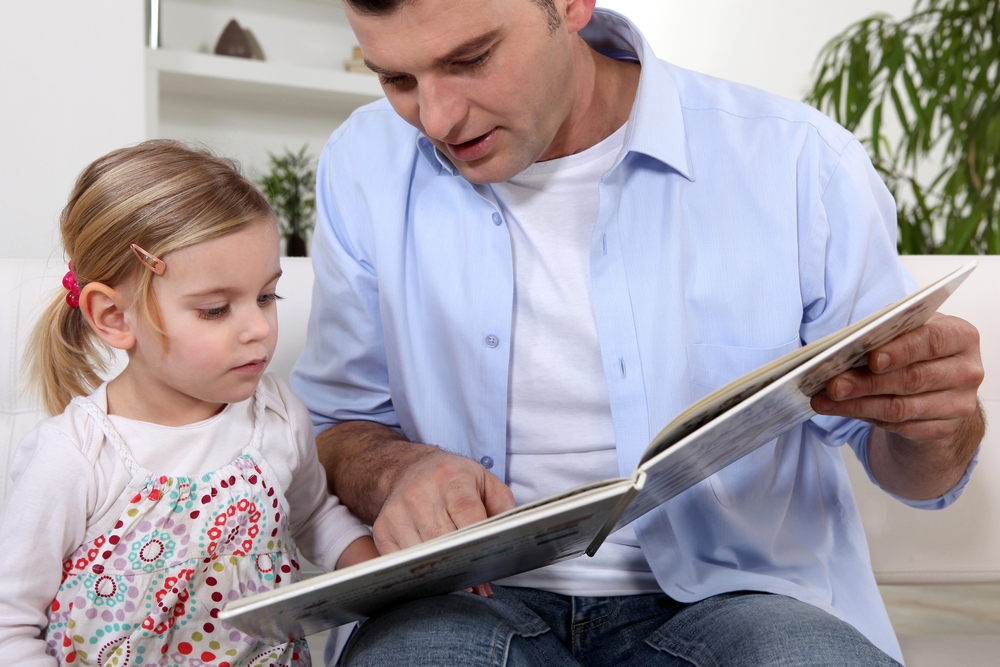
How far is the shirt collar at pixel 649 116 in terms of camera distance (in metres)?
1.03

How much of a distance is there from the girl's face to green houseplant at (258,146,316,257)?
2221mm

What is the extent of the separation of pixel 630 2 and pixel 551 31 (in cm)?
324

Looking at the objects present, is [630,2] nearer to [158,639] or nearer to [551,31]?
[551,31]

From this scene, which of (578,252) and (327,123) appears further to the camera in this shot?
(327,123)

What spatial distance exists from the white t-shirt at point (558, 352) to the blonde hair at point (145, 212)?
0.36m

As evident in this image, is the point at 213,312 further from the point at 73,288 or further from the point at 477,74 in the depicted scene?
the point at 477,74

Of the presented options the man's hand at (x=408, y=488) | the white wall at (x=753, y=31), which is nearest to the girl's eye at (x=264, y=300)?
the man's hand at (x=408, y=488)

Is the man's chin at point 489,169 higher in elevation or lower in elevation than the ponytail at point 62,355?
higher

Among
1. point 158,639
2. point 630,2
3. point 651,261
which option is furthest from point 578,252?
point 630,2

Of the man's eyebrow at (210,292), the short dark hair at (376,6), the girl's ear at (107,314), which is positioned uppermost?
the short dark hair at (376,6)

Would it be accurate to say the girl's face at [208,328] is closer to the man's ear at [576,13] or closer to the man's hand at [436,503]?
the man's hand at [436,503]

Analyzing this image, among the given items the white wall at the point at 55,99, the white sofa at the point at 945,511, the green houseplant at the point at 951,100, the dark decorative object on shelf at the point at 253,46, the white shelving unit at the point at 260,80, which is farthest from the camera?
the dark decorative object on shelf at the point at 253,46

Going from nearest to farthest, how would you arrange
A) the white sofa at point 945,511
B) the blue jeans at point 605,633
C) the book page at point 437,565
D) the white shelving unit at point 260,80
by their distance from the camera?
1. the book page at point 437,565
2. the blue jeans at point 605,633
3. the white sofa at point 945,511
4. the white shelving unit at point 260,80

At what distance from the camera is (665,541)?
97 cm
